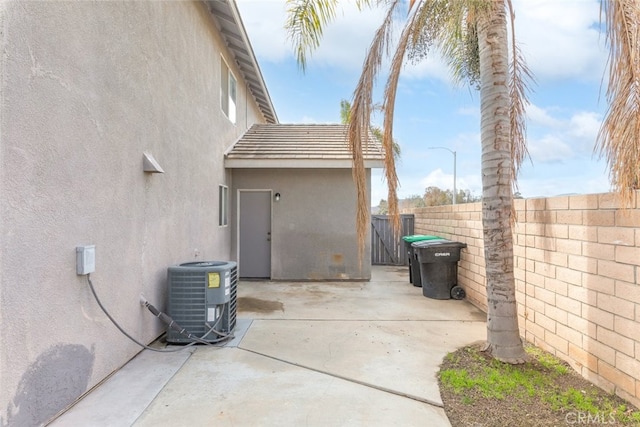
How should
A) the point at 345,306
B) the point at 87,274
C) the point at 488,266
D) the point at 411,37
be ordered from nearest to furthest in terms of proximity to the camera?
the point at 87,274 < the point at 488,266 < the point at 411,37 < the point at 345,306

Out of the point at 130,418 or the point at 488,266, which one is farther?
the point at 488,266

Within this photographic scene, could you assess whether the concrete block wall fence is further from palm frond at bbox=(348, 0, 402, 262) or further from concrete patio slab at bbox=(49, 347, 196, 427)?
concrete patio slab at bbox=(49, 347, 196, 427)

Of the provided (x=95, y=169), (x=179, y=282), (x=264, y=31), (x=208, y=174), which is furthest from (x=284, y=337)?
(x=264, y=31)

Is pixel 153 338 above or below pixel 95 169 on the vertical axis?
below

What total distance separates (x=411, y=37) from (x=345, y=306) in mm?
4746

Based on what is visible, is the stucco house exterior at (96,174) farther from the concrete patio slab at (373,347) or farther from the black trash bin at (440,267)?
the black trash bin at (440,267)

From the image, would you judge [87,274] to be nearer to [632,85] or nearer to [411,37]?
[411,37]

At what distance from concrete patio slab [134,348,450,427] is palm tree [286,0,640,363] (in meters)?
1.74

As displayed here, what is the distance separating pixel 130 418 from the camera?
3.11 metres

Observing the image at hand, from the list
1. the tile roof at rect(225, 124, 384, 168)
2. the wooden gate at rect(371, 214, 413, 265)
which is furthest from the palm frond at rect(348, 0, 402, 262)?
the wooden gate at rect(371, 214, 413, 265)

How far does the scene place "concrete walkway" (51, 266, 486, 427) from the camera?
10.4ft

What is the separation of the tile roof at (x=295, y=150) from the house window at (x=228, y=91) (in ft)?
2.98

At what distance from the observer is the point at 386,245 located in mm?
12984

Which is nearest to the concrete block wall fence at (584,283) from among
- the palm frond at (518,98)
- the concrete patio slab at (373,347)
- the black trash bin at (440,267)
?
the palm frond at (518,98)
